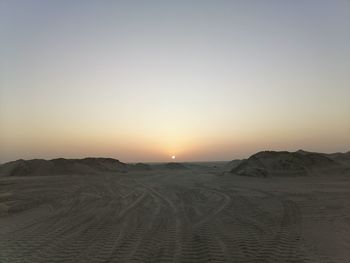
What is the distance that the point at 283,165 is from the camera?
40.8m

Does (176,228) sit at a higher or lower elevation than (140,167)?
lower

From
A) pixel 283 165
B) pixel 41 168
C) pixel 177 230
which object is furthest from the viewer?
pixel 41 168

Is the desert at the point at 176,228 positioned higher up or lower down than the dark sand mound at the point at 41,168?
lower down

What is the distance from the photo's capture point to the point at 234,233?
1027cm

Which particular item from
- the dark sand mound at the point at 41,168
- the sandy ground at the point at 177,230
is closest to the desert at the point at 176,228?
the sandy ground at the point at 177,230

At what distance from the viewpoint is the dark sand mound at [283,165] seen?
3881 cm

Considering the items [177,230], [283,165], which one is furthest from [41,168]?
[177,230]

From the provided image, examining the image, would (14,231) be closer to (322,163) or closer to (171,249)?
(171,249)

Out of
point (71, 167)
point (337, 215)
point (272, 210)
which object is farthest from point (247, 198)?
point (71, 167)

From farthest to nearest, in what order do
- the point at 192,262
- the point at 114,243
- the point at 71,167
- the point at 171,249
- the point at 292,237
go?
1. the point at 71,167
2. the point at 292,237
3. the point at 114,243
4. the point at 171,249
5. the point at 192,262

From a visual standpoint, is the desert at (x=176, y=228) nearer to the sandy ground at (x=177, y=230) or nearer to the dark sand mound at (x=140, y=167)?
the sandy ground at (x=177, y=230)

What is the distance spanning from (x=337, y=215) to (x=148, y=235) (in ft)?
21.1

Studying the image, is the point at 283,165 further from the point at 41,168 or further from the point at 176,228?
the point at 176,228

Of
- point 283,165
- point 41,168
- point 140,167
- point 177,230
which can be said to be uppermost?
point 140,167
